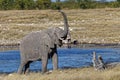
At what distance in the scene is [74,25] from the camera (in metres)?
53.0

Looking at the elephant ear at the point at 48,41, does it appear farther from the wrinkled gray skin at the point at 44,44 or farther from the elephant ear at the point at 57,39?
the elephant ear at the point at 57,39

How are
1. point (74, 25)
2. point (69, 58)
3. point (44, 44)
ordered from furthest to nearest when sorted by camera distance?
point (74, 25)
point (69, 58)
point (44, 44)

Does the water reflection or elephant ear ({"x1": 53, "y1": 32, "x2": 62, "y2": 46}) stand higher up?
elephant ear ({"x1": 53, "y1": 32, "x2": 62, "y2": 46})

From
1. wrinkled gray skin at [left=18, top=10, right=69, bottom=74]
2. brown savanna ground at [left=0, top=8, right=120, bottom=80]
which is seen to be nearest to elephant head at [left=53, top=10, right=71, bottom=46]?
wrinkled gray skin at [left=18, top=10, right=69, bottom=74]

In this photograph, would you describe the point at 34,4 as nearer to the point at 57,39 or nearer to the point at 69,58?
the point at 69,58

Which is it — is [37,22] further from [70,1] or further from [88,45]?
[70,1]

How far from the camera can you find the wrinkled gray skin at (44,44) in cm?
1995

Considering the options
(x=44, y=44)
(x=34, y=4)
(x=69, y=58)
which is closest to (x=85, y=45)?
(x=69, y=58)

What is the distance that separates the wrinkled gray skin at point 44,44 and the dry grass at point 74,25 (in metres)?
22.5

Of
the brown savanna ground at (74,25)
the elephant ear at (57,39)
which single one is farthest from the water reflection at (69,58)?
the elephant ear at (57,39)

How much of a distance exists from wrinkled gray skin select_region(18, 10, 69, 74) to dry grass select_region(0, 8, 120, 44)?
22547 millimetres

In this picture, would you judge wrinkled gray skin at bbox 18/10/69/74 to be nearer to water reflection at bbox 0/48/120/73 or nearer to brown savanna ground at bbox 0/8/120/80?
water reflection at bbox 0/48/120/73

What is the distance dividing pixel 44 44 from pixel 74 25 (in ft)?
108

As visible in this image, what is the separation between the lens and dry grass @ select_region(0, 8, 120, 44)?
45.0 metres
